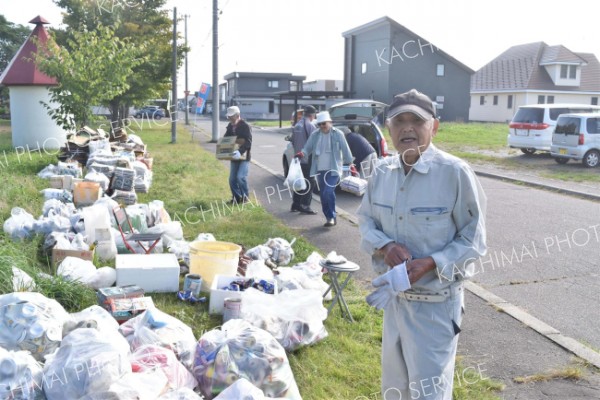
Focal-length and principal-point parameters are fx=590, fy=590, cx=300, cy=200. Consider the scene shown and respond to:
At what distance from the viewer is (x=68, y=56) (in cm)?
1616

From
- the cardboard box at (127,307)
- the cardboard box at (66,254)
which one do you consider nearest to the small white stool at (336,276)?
the cardboard box at (127,307)

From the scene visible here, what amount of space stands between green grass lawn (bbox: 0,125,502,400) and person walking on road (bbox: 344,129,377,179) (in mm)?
2893

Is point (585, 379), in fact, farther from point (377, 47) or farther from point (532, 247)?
point (377, 47)

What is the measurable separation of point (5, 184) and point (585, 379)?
393 inches

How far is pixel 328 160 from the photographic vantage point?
9578 millimetres

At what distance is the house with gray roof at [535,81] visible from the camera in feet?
156

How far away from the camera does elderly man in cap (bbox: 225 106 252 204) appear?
10.7 meters

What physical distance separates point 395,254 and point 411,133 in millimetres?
581

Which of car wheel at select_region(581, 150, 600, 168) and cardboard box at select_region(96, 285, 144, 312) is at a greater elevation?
car wheel at select_region(581, 150, 600, 168)

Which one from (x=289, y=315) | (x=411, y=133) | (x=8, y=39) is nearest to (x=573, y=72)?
(x=289, y=315)

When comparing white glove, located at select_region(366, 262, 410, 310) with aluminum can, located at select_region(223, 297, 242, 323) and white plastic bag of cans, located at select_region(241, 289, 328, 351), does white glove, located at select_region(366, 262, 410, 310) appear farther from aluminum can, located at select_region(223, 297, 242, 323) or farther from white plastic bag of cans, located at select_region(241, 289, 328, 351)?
aluminum can, located at select_region(223, 297, 242, 323)

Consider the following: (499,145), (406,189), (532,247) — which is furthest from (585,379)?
(499,145)

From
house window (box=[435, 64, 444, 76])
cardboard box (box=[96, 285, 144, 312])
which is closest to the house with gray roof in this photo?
house window (box=[435, 64, 444, 76])

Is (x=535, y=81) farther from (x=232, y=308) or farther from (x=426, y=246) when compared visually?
(x=426, y=246)
